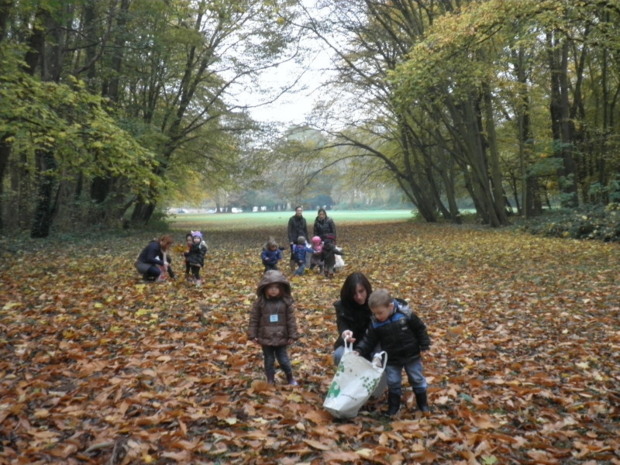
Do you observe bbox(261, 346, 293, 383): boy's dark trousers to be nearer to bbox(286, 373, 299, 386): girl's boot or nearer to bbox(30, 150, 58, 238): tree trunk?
bbox(286, 373, 299, 386): girl's boot

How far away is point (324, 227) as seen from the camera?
11.8 metres

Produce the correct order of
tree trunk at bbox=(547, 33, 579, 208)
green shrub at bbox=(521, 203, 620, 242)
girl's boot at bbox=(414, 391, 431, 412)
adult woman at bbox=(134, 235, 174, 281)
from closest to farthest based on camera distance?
girl's boot at bbox=(414, 391, 431, 412) < adult woman at bbox=(134, 235, 174, 281) < green shrub at bbox=(521, 203, 620, 242) < tree trunk at bbox=(547, 33, 579, 208)

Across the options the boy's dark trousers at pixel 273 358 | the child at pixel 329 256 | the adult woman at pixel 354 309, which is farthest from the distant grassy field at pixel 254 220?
the adult woman at pixel 354 309

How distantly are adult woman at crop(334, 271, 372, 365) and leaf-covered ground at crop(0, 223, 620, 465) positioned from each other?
0.69 m

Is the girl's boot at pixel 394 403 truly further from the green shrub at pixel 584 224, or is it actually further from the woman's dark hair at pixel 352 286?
the green shrub at pixel 584 224

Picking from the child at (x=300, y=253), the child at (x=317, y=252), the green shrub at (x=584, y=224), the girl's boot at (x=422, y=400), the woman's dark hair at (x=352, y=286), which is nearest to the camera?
the girl's boot at (x=422, y=400)

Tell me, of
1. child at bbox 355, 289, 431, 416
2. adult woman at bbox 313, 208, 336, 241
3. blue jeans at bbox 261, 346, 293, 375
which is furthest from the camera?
adult woman at bbox 313, 208, 336, 241

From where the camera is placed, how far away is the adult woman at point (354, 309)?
4.42m

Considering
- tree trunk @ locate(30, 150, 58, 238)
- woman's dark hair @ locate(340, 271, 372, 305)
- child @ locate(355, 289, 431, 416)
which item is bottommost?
child @ locate(355, 289, 431, 416)

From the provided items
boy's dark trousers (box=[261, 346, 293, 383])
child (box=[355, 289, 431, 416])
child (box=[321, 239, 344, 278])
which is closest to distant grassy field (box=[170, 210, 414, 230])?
child (box=[321, 239, 344, 278])

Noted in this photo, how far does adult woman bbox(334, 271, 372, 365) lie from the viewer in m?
4.42

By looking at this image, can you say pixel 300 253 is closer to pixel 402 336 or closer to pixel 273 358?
pixel 273 358

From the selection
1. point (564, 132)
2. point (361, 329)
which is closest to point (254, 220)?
point (564, 132)

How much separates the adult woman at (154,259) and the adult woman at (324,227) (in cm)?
368
